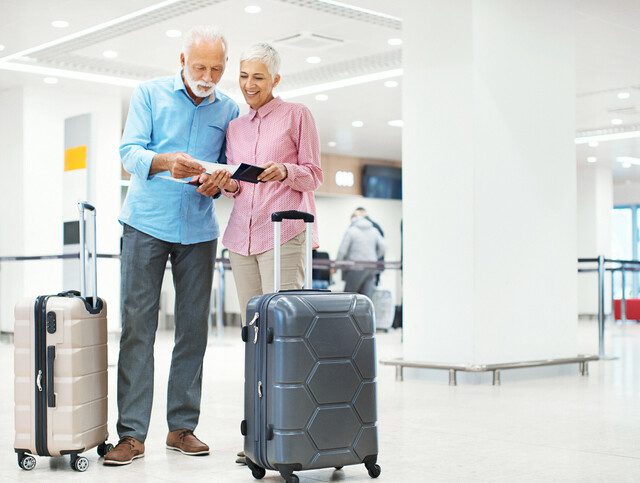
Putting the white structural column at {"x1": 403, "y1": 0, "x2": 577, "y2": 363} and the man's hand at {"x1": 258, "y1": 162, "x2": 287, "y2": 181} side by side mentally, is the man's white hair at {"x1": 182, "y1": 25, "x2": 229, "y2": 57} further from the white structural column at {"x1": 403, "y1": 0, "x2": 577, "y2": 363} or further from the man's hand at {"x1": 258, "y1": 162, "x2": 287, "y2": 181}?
the white structural column at {"x1": 403, "y1": 0, "x2": 577, "y2": 363}

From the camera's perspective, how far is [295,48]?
9.30m

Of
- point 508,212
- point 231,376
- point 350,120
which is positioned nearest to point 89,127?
point 231,376

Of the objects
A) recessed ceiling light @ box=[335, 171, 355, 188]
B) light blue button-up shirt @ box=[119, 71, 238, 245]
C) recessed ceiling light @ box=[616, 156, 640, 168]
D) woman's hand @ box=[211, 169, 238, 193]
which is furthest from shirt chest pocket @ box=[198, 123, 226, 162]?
recessed ceiling light @ box=[616, 156, 640, 168]

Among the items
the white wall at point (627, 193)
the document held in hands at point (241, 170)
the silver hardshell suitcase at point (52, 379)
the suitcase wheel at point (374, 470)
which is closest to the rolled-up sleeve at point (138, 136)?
the document held in hands at point (241, 170)

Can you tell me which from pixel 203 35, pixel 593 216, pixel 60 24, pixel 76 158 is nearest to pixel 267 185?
pixel 203 35

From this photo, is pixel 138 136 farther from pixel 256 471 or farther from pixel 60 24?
pixel 60 24

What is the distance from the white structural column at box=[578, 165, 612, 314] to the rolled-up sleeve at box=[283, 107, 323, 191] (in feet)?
51.3

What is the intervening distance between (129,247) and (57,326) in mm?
402

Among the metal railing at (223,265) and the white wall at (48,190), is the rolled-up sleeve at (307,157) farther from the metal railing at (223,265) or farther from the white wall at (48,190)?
the white wall at (48,190)

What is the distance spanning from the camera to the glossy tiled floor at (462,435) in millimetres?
3064

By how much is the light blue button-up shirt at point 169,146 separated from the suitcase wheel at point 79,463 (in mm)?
779

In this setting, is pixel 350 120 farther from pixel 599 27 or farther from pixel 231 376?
pixel 231 376

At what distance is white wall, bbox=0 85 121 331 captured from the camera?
1098 centimetres

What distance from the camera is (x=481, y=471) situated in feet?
10.2
